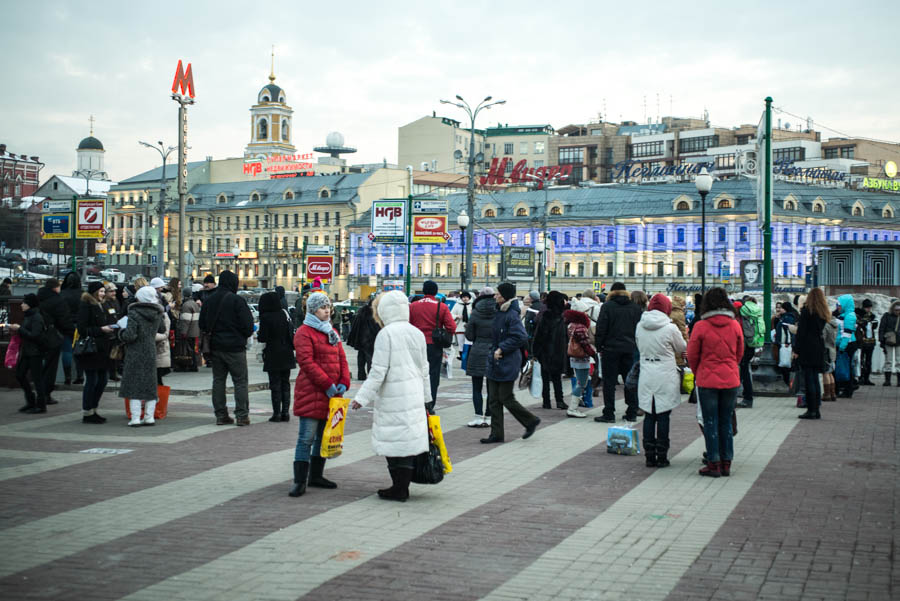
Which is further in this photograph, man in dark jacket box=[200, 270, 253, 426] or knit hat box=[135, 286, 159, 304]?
man in dark jacket box=[200, 270, 253, 426]

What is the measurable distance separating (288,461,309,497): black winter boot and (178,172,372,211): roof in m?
96.3

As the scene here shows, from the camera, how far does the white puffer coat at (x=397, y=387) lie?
8.12 m

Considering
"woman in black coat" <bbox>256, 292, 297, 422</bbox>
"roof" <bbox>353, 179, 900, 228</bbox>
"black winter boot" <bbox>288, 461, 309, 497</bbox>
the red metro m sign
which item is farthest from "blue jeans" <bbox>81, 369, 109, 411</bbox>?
"roof" <bbox>353, 179, 900, 228</bbox>

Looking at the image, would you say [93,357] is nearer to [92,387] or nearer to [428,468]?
[92,387]

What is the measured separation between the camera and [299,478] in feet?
27.9

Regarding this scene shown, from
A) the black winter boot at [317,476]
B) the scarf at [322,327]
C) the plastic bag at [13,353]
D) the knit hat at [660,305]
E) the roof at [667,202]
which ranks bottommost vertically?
the black winter boot at [317,476]

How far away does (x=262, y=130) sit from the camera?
119312 mm

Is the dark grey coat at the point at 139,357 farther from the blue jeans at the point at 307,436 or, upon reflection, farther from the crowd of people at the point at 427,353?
the blue jeans at the point at 307,436

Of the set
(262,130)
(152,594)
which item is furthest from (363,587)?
(262,130)

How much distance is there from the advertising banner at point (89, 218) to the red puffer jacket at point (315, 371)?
21.6 meters

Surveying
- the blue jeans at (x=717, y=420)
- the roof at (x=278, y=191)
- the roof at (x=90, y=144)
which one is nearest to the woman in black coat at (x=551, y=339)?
the blue jeans at (x=717, y=420)

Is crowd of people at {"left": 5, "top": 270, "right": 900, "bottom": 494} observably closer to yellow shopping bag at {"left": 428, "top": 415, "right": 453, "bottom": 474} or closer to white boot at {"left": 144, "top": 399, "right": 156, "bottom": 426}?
white boot at {"left": 144, "top": 399, "right": 156, "bottom": 426}

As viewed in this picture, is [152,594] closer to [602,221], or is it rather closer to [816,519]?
[816,519]

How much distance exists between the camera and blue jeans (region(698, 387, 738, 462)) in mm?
9688
